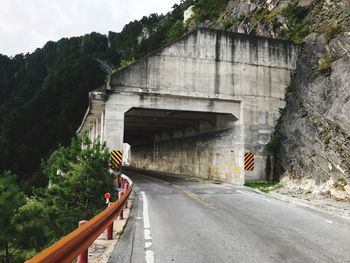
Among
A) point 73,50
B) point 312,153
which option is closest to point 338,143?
point 312,153

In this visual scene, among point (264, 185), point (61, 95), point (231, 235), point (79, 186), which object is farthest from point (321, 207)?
point (61, 95)

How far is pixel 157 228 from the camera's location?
26.3 feet

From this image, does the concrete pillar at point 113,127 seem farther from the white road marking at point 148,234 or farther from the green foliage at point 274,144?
the white road marking at point 148,234

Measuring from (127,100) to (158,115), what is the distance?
5657mm

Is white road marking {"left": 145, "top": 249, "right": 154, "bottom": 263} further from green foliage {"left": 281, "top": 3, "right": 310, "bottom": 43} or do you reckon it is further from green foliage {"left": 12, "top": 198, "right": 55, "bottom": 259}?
green foliage {"left": 281, "top": 3, "right": 310, "bottom": 43}

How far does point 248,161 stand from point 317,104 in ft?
17.7

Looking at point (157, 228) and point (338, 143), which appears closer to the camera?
point (157, 228)

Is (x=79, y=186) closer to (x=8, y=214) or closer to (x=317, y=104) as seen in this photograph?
(x=8, y=214)

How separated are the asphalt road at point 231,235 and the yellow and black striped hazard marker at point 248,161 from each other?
983cm

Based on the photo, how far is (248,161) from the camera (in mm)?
21922

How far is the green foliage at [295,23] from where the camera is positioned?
24500mm

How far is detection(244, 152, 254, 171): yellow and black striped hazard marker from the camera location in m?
21.8

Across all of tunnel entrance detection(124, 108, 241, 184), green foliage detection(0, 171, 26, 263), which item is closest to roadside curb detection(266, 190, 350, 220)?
tunnel entrance detection(124, 108, 241, 184)

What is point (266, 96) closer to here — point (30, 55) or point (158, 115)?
point (158, 115)
